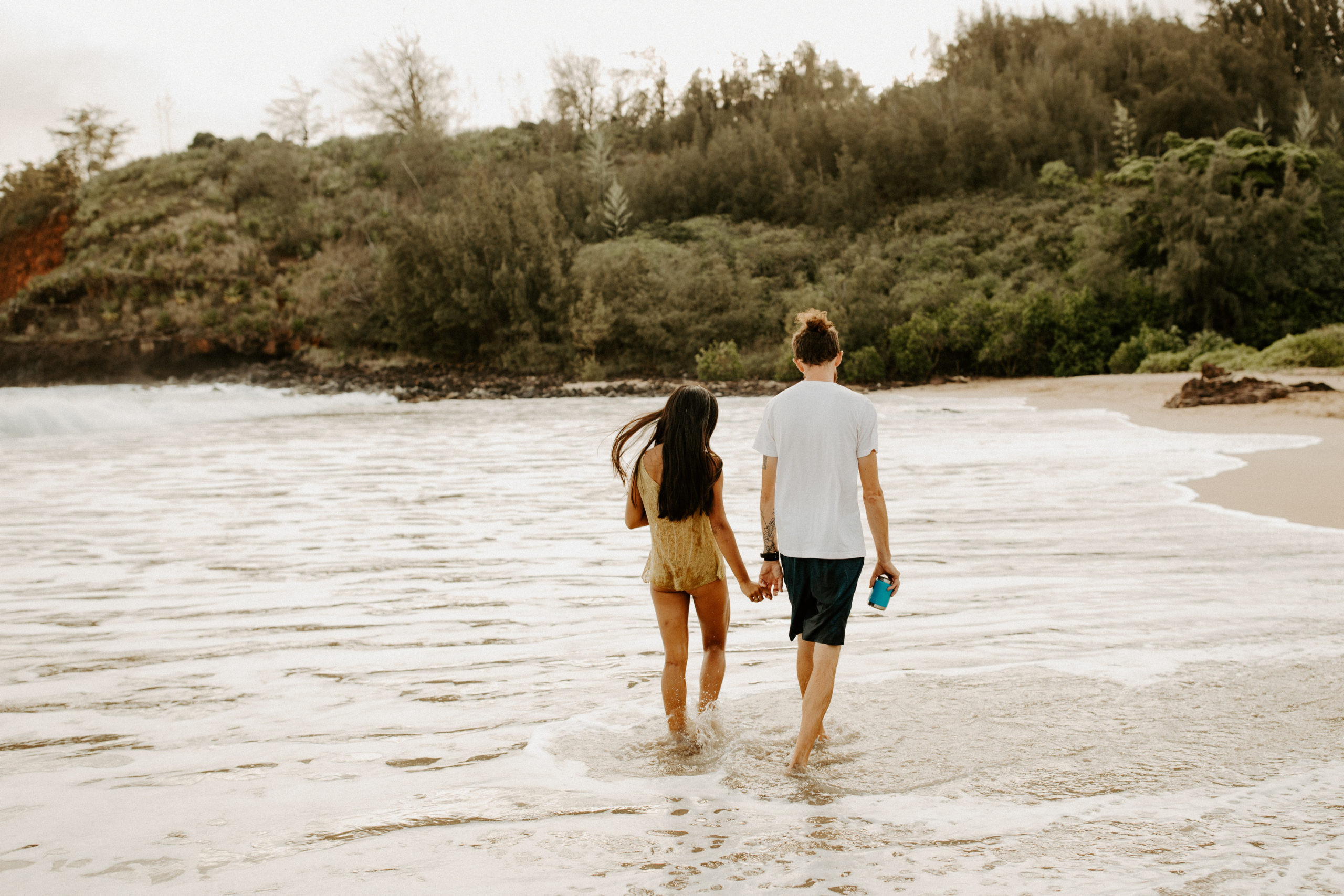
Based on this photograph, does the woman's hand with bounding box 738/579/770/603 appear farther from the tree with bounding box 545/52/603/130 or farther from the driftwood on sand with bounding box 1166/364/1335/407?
the tree with bounding box 545/52/603/130

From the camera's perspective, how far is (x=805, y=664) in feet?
12.2

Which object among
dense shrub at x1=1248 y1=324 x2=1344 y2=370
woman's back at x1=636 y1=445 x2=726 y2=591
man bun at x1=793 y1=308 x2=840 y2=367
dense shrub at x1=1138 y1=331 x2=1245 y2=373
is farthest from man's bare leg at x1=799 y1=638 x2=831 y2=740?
dense shrub at x1=1138 y1=331 x2=1245 y2=373

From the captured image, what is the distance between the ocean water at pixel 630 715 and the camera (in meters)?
2.91

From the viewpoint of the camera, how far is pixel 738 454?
552 inches

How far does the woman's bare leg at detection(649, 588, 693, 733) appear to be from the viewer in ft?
12.6

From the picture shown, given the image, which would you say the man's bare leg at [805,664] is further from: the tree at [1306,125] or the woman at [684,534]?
the tree at [1306,125]

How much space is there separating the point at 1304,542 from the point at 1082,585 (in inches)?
81.4

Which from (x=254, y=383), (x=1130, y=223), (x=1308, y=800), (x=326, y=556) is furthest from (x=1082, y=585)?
(x=254, y=383)

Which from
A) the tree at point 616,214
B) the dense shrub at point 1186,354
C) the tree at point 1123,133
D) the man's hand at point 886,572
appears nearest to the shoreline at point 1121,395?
the dense shrub at point 1186,354

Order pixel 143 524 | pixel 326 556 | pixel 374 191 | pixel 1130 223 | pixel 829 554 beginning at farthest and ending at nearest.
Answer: pixel 374 191 < pixel 1130 223 < pixel 143 524 < pixel 326 556 < pixel 829 554

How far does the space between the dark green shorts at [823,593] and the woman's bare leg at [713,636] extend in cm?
40

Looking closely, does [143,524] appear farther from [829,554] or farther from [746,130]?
[746,130]

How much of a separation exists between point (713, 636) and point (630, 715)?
539 mm

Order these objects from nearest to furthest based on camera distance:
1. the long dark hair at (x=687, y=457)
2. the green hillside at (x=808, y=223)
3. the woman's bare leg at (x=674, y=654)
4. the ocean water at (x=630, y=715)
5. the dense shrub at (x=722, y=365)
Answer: the ocean water at (x=630, y=715), the long dark hair at (x=687, y=457), the woman's bare leg at (x=674, y=654), the green hillside at (x=808, y=223), the dense shrub at (x=722, y=365)
